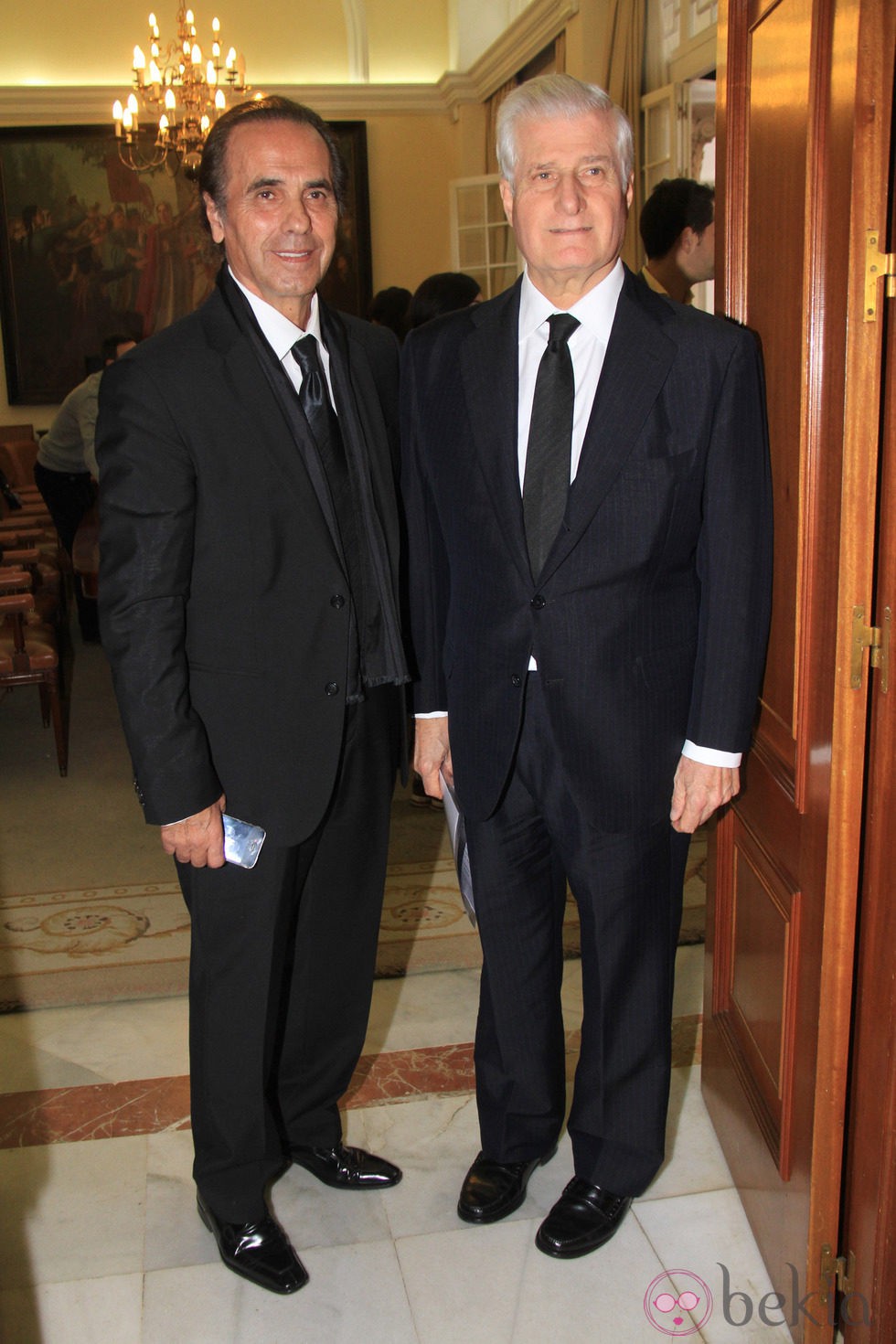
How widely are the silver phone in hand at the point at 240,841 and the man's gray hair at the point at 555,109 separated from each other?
1.07 meters

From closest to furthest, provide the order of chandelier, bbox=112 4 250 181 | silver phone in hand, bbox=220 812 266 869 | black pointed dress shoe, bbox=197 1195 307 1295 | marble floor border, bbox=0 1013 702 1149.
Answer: silver phone in hand, bbox=220 812 266 869, black pointed dress shoe, bbox=197 1195 307 1295, marble floor border, bbox=0 1013 702 1149, chandelier, bbox=112 4 250 181

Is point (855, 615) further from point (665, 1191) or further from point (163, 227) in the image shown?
point (163, 227)

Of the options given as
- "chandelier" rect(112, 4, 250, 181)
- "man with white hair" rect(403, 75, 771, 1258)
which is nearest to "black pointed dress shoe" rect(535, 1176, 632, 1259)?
"man with white hair" rect(403, 75, 771, 1258)

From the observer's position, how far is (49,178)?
403 inches

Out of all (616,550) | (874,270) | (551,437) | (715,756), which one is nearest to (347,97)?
(551,437)

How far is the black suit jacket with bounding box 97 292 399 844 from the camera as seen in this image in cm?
180

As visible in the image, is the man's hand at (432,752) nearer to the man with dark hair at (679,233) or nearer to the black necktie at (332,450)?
the black necktie at (332,450)

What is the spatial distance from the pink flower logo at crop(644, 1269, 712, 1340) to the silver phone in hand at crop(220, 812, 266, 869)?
978mm

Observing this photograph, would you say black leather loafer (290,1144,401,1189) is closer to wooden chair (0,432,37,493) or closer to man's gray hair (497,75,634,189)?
man's gray hair (497,75,634,189)

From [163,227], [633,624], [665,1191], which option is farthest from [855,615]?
[163,227]

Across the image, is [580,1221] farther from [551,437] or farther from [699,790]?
[551,437]

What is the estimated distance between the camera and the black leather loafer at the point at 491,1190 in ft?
7.25

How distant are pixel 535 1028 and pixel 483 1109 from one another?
0.68 ft

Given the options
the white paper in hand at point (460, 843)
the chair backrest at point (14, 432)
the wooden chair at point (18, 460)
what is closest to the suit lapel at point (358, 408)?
the white paper in hand at point (460, 843)
